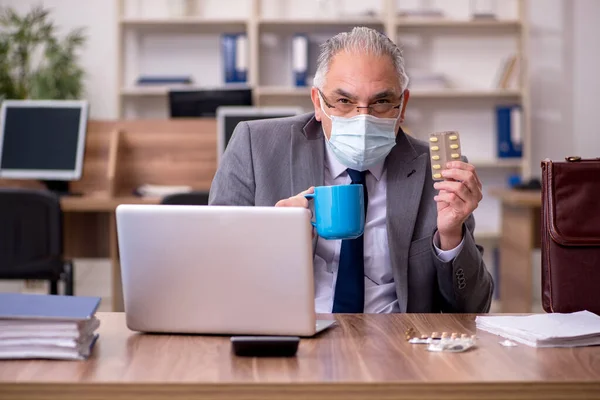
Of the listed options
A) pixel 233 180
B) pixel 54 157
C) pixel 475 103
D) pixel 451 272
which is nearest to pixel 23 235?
pixel 54 157

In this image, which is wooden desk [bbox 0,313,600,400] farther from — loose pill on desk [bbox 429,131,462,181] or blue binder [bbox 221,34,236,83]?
blue binder [bbox 221,34,236,83]

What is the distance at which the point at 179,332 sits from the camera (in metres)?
1.29

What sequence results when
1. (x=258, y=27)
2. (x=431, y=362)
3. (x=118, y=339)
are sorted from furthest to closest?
(x=258, y=27) < (x=118, y=339) < (x=431, y=362)

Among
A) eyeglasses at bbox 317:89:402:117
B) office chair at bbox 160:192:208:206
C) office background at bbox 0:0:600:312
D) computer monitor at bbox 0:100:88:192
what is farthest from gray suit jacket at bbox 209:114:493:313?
office background at bbox 0:0:600:312

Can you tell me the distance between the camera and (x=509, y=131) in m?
5.28

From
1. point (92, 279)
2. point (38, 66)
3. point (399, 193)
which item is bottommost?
point (92, 279)

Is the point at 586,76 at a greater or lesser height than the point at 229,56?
lesser

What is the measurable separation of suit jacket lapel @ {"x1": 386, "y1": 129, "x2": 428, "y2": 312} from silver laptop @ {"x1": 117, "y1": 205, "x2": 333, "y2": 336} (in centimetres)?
50

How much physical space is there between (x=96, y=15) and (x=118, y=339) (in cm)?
455

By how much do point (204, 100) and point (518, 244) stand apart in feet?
5.48

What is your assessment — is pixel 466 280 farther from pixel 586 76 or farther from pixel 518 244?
pixel 586 76

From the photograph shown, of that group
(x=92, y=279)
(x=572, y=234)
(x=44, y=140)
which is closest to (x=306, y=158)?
(x=572, y=234)

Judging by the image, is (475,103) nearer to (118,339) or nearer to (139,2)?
(139,2)

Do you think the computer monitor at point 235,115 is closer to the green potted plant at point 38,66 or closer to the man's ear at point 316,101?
the green potted plant at point 38,66
